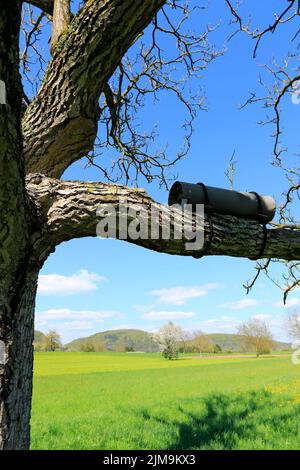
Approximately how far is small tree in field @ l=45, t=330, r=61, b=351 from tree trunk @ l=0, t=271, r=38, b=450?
6754cm

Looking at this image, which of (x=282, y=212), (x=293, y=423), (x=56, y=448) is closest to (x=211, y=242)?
(x=282, y=212)

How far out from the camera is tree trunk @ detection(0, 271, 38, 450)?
2469 millimetres

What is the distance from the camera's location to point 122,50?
2877 millimetres

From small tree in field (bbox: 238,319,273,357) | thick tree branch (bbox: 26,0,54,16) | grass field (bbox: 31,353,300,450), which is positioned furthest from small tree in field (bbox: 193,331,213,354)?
thick tree branch (bbox: 26,0,54,16)

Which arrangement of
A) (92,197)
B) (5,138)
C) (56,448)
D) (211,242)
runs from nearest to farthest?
(5,138), (92,197), (211,242), (56,448)

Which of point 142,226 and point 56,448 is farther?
point 56,448

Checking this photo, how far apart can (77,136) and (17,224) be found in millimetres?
1397

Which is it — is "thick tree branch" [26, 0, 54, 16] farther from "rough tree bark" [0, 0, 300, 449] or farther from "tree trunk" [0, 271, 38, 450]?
"tree trunk" [0, 271, 38, 450]

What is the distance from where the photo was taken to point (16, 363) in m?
2.59
